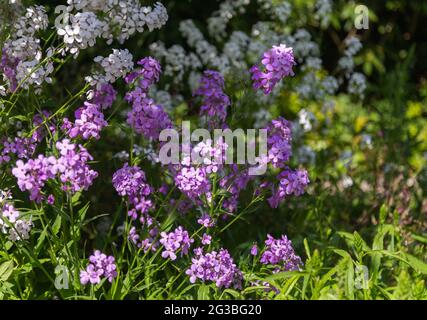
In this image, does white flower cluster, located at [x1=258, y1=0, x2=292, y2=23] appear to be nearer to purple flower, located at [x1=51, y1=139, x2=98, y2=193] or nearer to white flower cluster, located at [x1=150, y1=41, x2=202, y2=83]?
white flower cluster, located at [x1=150, y1=41, x2=202, y2=83]

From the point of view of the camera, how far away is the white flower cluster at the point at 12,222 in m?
2.59

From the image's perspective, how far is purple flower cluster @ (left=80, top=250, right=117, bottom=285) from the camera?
2523 millimetres

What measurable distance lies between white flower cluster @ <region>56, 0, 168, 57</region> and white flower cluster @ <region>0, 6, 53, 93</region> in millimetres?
104

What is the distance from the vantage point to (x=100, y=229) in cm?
354

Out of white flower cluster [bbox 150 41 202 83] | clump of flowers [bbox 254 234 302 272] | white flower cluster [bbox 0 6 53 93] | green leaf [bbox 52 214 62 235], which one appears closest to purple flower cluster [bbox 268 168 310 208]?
clump of flowers [bbox 254 234 302 272]

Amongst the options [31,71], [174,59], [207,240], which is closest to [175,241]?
[207,240]

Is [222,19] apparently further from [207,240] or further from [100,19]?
[207,240]

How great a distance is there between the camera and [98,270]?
8.32 feet

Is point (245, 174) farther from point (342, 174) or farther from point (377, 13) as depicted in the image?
point (377, 13)

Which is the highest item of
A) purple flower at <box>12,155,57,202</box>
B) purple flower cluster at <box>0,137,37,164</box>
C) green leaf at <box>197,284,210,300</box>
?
purple flower at <box>12,155,57,202</box>

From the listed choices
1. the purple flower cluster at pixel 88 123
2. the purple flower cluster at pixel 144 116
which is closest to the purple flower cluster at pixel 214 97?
the purple flower cluster at pixel 144 116

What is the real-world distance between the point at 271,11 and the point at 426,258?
1.82 metres

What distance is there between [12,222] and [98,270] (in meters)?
0.33
